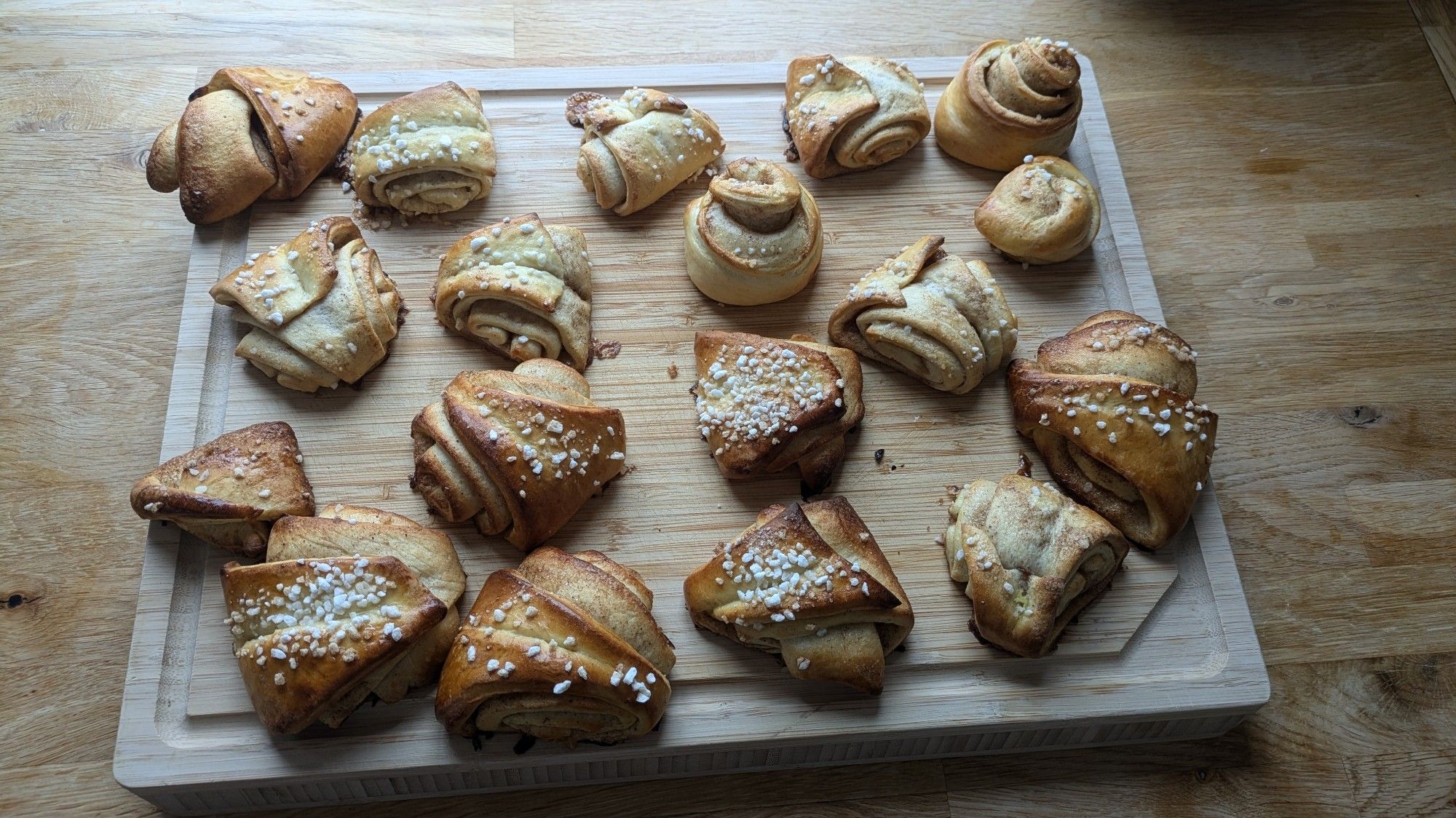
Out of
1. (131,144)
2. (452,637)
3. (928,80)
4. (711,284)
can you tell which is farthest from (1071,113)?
(131,144)

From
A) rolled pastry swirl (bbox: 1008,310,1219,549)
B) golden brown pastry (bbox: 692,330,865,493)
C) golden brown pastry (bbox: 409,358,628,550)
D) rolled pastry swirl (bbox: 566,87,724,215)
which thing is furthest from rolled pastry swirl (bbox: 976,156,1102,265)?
golden brown pastry (bbox: 409,358,628,550)

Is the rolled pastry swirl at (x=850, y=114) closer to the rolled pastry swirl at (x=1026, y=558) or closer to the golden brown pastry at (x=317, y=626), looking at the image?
the rolled pastry swirl at (x=1026, y=558)

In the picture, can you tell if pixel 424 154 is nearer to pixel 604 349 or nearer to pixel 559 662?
pixel 604 349

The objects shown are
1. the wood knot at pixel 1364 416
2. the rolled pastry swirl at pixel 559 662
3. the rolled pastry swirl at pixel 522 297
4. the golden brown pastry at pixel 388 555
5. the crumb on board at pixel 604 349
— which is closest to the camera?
the rolled pastry swirl at pixel 559 662

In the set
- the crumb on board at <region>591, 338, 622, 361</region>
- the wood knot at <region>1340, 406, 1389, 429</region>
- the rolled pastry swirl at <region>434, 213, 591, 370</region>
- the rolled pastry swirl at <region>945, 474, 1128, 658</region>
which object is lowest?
the wood knot at <region>1340, 406, 1389, 429</region>

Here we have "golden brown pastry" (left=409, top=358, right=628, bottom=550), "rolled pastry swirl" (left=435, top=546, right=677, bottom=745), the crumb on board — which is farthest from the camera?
the crumb on board

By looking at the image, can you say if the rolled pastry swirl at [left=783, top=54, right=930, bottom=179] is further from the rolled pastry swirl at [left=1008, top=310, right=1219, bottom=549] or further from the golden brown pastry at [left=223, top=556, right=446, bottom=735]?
the golden brown pastry at [left=223, top=556, right=446, bottom=735]

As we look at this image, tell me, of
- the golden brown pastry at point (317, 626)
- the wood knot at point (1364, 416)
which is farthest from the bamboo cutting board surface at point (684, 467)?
the wood knot at point (1364, 416)
